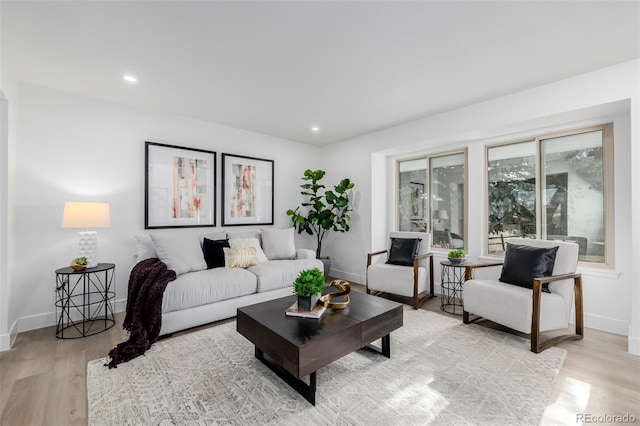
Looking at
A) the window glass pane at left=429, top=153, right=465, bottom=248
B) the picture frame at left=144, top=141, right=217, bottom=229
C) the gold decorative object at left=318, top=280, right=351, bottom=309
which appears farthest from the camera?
the window glass pane at left=429, top=153, right=465, bottom=248

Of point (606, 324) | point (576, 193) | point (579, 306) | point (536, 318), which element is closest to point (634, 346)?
point (579, 306)

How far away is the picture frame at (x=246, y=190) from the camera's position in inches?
177

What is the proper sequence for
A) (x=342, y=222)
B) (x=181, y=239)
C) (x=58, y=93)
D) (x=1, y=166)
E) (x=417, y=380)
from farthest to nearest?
(x=342, y=222) < (x=181, y=239) < (x=58, y=93) < (x=1, y=166) < (x=417, y=380)

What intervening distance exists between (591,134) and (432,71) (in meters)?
2.05

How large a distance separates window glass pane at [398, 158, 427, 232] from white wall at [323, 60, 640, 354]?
0.17 m

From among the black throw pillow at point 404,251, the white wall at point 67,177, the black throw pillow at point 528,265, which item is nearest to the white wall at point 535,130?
the black throw pillow at point 528,265

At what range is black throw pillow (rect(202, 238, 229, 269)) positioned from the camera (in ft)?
11.8

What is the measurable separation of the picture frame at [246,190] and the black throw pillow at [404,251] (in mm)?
2152

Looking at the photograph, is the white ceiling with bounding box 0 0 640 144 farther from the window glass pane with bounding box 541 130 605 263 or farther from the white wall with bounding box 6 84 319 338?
the window glass pane with bounding box 541 130 605 263

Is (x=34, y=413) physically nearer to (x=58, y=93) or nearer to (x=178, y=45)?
(x=178, y=45)

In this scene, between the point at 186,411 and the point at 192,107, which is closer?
the point at 186,411

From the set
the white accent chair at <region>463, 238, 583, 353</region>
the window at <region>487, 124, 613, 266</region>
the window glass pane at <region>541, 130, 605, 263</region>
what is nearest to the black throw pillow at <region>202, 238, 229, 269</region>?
the white accent chair at <region>463, 238, 583, 353</region>

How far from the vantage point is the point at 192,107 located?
12.2 feet

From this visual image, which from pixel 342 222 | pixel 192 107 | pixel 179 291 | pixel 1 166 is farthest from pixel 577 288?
pixel 1 166
